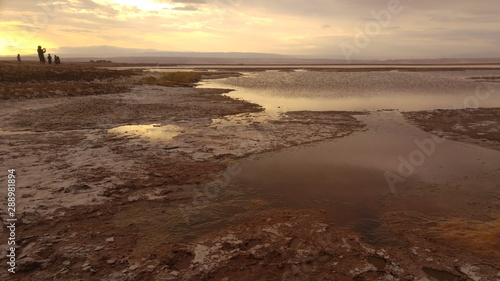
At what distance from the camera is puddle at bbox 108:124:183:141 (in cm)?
1489

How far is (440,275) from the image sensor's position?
571 centimetres

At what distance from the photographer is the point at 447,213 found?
7980mm

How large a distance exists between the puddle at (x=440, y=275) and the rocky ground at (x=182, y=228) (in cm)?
3

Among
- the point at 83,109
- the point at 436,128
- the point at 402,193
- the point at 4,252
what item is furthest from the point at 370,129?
the point at 83,109

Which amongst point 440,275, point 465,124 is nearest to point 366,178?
point 440,275

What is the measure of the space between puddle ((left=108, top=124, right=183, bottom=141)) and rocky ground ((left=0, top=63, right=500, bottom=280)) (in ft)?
1.40

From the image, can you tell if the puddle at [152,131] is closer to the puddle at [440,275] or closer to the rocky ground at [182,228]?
the rocky ground at [182,228]

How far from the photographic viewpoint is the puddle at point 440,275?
18.4ft

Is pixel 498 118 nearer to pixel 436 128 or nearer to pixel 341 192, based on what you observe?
pixel 436 128

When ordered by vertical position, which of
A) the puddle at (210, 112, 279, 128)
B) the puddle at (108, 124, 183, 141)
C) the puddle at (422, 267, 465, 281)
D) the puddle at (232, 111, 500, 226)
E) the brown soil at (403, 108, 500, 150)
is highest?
the brown soil at (403, 108, 500, 150)

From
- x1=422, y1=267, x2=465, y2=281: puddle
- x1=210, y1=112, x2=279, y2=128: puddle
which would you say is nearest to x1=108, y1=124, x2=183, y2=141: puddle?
x1=210, y1=112, x2=279, y2=128: puddle

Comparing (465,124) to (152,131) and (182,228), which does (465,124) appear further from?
(182,228)
